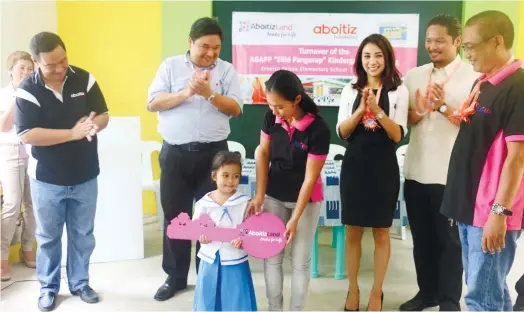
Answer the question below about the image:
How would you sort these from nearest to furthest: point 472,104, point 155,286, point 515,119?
point 515,119
point 472,104
point 155,286

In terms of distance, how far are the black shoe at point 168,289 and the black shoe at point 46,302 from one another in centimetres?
55

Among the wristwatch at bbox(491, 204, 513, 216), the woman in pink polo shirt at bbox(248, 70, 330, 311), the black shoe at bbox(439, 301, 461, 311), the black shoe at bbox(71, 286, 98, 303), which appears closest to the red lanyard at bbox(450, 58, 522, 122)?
the wristwatch at bbox(491, 204, 513, 216)

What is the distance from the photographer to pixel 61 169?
248 cm

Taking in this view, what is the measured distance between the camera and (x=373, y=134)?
2.27m

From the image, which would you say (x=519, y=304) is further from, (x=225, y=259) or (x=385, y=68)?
(x=225, y=259)

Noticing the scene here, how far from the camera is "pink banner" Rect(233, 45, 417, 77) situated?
421 centimetres

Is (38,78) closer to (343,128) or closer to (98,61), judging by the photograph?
(343,128)

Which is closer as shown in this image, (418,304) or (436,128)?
(436,128)

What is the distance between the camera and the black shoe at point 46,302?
2545 mm

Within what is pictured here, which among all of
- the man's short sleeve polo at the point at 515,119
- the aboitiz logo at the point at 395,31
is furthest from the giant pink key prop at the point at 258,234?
the aboitiz logo at the point at 395,31

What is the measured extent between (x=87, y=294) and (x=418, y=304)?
1.84m

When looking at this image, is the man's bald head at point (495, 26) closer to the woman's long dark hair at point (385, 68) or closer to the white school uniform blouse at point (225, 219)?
the woman's long dark hair at point (385, 68)

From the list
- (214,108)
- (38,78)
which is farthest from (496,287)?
(38,78)

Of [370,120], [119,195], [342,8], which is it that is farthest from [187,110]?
[342,8]
